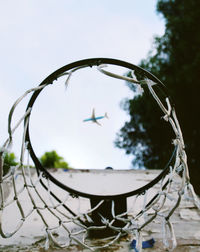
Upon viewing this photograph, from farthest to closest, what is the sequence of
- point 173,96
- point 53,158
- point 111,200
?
point 53,158, point 173,96, point 111,200

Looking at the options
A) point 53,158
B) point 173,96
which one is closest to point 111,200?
point 173,96

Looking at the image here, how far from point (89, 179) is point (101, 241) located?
3.58ft

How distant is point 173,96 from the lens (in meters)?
6.17

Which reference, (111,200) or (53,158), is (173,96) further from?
(111,200)

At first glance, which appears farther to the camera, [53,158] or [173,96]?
[53,158]

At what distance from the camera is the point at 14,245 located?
1208 millimetres

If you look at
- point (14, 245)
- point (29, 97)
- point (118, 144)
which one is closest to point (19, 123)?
point (29, 97)

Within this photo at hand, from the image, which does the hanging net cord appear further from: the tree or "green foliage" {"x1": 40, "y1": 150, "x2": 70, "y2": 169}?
"green foliage" {"x1": 40, "y1": 150, "x2": 70, "y2": 169}

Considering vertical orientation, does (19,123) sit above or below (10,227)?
above

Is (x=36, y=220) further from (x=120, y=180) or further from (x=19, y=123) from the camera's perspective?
(x=120, y=180)

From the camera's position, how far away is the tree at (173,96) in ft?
19.3

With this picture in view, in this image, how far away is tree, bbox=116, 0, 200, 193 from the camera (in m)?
5.89

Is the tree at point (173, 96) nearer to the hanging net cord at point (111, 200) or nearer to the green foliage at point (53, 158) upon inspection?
the green foliage at point (53, 158)

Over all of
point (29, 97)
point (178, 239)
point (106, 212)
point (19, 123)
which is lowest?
point (178, 239)
